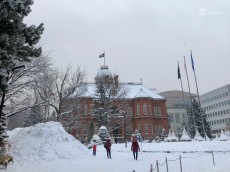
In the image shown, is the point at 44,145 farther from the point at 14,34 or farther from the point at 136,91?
the point at 136,91

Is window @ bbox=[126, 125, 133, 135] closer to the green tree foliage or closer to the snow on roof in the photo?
the snow on roof

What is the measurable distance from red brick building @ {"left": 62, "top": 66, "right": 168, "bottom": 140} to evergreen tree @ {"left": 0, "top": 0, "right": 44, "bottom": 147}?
51.7 m

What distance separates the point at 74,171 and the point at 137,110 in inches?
2161

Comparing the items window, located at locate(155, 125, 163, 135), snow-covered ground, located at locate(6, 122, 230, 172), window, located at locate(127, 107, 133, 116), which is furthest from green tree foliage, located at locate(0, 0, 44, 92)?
window, located at locate(155, 125, 163, 135)

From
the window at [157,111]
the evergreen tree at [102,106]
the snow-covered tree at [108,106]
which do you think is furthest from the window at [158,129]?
the evergreen tree at [102,106]

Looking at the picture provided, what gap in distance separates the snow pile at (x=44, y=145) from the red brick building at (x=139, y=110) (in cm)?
4183

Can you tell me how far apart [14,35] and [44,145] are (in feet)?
36.2

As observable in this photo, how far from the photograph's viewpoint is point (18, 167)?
1631 cm

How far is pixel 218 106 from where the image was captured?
346 ft

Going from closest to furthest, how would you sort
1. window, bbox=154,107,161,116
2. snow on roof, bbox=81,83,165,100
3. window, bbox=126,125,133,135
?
window, bbox=126,125,133,135 < snow on roof, bbox=81,83,165,100 < window, bbox=154,107,161,116

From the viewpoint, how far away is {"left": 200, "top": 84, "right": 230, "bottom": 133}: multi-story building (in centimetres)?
9912

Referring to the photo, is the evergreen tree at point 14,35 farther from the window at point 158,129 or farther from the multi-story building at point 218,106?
the multi-story building at point 218,106

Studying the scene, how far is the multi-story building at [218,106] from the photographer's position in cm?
9912

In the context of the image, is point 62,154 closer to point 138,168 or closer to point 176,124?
point 138,168
